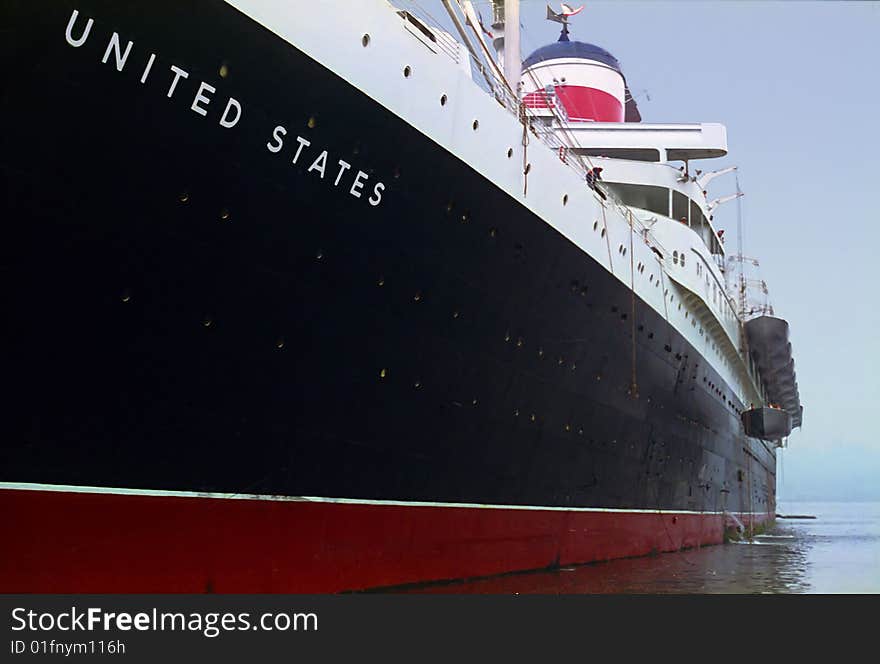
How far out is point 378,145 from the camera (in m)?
7.91

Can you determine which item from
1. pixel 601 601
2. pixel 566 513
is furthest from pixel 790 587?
pixel 601 601

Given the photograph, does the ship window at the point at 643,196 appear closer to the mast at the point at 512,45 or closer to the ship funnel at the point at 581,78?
the ship funnel at the point at 581,78

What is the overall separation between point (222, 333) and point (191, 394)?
0.54 metres

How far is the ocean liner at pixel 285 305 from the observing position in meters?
5.73

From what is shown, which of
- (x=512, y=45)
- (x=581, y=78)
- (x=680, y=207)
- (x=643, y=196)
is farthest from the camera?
(x=581, y=78)

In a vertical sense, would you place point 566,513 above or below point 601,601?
above

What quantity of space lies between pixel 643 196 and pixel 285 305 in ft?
41.6

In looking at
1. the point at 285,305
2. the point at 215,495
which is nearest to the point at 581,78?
the point at 285,305

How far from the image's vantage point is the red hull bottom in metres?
5.71

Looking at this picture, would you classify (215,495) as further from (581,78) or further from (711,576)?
(581,78)

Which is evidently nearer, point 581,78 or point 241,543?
point 241,543

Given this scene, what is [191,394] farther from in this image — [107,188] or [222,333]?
[107,188]

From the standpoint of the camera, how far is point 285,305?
7.13 meters

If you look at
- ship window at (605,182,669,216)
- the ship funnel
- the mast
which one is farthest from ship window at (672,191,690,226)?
the mast
